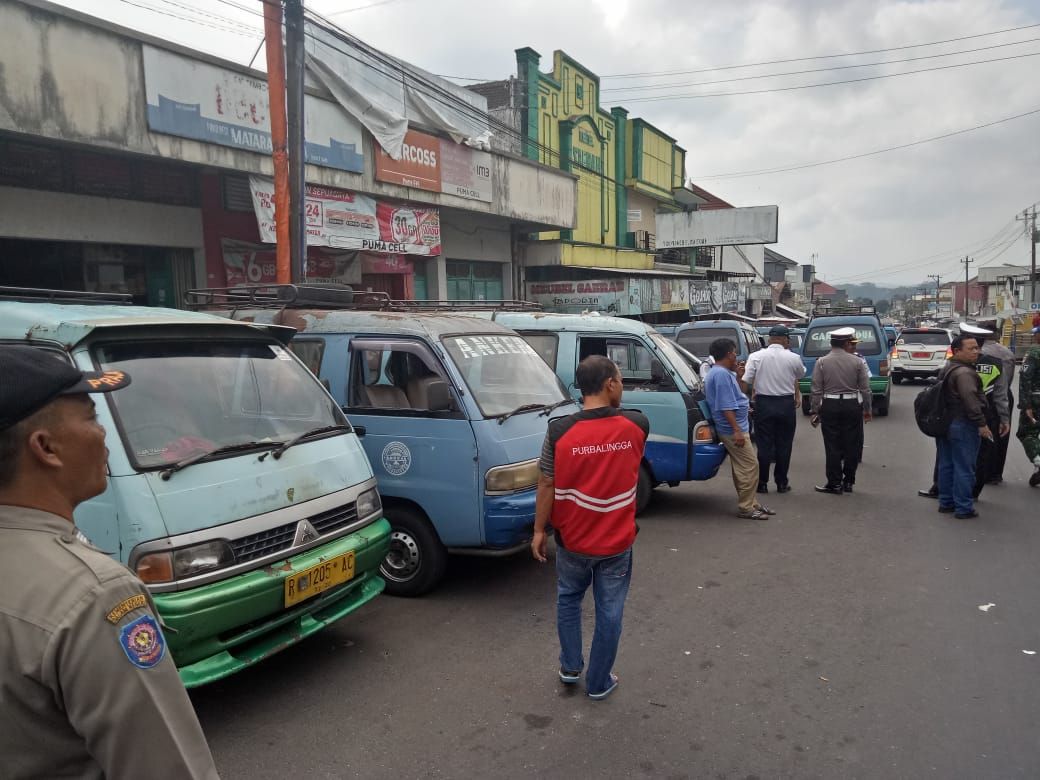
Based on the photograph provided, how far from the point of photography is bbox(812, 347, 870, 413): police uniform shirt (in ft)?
25.6

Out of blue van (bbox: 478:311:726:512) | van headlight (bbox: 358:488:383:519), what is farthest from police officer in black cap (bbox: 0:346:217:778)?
blue van (bbox: 478:311:726:512)

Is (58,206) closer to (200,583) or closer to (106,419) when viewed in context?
(106,419)

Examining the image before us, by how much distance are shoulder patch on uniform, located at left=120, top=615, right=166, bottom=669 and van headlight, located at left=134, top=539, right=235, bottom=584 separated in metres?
2.11

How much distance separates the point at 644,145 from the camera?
2817cm

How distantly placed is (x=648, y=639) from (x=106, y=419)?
10.5ft

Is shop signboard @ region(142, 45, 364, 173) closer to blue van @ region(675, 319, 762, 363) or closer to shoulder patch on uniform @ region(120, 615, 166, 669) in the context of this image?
blue van @ region(675, 319, 762, 363)

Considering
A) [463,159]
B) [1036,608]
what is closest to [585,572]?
[1036,608]

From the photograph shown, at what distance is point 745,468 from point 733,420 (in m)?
0.51

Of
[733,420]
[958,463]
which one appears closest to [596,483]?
[733,420]

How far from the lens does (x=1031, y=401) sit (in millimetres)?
7906

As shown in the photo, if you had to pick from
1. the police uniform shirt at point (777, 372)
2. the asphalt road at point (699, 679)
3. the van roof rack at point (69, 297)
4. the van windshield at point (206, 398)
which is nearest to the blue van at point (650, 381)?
the police uniform shirt at point (777, 372)

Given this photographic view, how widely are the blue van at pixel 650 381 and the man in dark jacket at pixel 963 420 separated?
2.10m

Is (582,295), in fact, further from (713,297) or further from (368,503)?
(368,503)

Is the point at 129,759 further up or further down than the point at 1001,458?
further up
